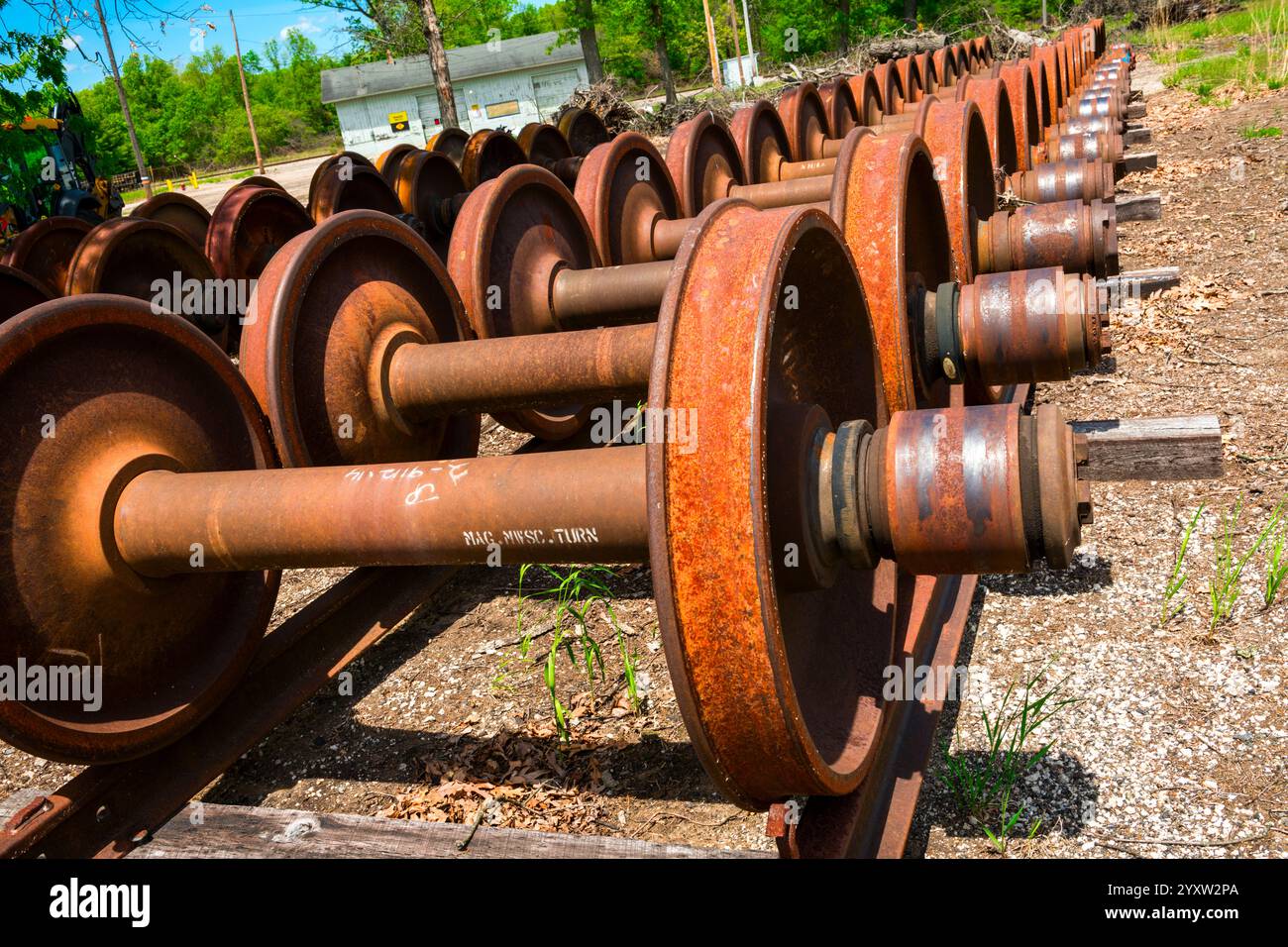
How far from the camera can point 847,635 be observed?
2.12 m

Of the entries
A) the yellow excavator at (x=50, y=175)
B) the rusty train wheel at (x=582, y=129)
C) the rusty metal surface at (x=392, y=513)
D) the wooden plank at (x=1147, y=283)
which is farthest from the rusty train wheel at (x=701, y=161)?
the yellow excavator at (x=50, y=175)

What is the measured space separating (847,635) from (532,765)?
101 cm

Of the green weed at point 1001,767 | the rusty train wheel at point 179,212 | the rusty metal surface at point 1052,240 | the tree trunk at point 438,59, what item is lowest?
the green weed at point 1001,767

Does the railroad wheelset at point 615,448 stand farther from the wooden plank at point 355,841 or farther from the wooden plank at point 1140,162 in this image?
the wooden plank at point 1140,162

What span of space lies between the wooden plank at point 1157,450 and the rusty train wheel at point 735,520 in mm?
1934

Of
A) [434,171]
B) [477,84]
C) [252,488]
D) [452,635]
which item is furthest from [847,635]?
[477,84]

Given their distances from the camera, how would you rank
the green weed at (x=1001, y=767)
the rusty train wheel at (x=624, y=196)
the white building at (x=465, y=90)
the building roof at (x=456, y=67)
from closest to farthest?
the green weed at (x=1001, y=767) < the rusty train wheel at (x=624, y=196) < the building roof at (x=456, y=67) < the white building at (x=465, y=90)

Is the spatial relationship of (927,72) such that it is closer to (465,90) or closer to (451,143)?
(451,143)

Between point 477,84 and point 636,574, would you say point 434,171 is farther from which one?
point 477,84

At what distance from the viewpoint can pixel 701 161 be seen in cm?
532

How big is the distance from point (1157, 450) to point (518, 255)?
253 cm

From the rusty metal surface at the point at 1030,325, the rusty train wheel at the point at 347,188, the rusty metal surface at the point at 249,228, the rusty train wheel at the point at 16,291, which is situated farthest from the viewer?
the rusty train wheel at the point at 347,188

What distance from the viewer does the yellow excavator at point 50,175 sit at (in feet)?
26.2

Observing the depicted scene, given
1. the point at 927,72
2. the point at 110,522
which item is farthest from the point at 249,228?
the point at 927,72
